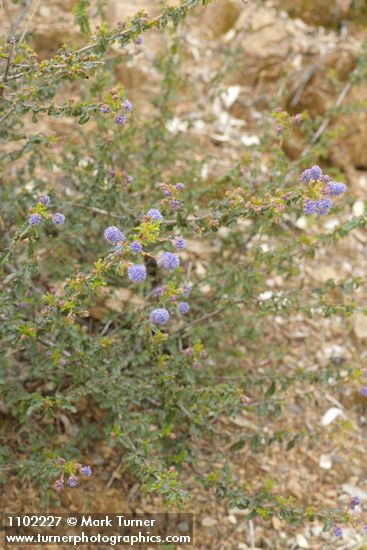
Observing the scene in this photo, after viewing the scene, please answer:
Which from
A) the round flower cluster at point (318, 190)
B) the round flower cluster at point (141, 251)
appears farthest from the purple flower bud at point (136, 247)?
the round flower cluster at point (318, 190)

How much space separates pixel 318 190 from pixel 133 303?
1.46 m

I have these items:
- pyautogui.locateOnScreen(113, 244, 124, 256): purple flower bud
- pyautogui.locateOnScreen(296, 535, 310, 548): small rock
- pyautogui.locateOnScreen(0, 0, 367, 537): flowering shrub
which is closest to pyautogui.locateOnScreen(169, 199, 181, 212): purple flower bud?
pyautogui.locateOnScreen(0, 0, 367, 537): flowering shrub

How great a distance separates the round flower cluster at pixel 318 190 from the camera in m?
2.10

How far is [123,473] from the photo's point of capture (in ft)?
10.1

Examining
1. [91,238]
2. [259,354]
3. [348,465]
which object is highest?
[91,238]

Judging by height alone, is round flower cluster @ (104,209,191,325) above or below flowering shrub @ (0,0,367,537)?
above

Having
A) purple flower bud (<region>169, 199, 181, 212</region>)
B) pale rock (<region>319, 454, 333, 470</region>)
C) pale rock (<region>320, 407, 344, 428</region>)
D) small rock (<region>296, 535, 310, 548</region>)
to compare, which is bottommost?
pale rock (<region>319, 454, 333, 470</region>)

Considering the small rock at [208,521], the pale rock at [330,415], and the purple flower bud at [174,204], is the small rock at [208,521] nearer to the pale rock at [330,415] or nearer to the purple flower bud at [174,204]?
the pale rock at [330,415]

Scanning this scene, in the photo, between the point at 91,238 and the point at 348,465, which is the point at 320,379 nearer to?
the point at 348,465

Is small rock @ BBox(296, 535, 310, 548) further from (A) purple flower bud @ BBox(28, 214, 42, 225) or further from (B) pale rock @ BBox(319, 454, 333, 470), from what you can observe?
(A) purple flower bud @ BBox(28, 214, 42, 225)

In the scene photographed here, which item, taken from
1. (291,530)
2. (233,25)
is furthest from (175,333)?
(233,25)

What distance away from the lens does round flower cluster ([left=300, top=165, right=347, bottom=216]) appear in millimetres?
2101

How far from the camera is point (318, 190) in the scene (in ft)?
6.94

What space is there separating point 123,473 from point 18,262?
123 cm
